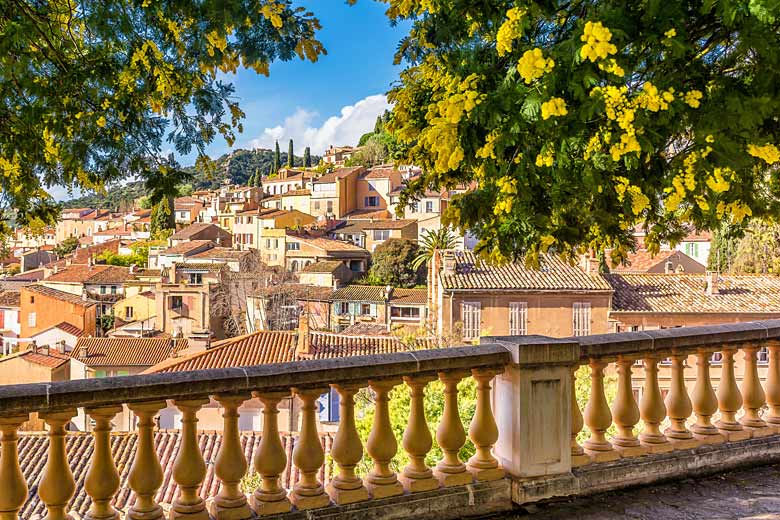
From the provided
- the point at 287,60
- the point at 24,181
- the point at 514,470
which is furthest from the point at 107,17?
the point at 514,470

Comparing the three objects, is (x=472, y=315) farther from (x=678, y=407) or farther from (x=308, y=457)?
(x=308, y=457)

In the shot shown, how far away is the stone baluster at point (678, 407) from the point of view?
493 cm

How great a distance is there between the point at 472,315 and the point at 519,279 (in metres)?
3.38

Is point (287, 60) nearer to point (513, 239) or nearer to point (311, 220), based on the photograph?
point (513, 239)

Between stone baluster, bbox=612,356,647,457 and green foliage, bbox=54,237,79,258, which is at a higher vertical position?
green foliage, bbox=54,237,79,258

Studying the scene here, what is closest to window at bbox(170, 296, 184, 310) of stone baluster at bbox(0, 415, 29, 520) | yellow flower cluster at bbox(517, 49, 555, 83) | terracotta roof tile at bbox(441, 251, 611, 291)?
terracotta roof tile at bbox(441, 251, 611, 291)

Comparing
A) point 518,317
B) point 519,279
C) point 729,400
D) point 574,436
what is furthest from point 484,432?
point 519,279

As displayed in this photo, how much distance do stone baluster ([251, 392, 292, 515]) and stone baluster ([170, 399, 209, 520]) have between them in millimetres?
291

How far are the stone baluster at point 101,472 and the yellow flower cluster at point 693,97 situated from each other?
123 inches

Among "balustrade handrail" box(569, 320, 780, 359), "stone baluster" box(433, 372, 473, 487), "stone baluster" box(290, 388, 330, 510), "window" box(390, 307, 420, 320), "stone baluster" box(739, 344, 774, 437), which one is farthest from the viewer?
"window" box(390, 307, 420, 320)

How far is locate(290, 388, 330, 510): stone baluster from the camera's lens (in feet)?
12.6

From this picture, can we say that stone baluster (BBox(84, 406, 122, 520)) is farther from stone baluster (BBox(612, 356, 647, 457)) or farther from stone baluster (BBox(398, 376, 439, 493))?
stone baluster (BBox(612, 356, 647, 457))

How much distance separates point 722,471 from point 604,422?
1.16 metres

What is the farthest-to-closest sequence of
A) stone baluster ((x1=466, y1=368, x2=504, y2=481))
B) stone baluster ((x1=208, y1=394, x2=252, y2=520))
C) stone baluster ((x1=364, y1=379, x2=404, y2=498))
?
1. stone baluster ((x1=466, y1=368, x2=504, y2=481))
2. stone baluster ((x1=364, y1=379, x2=404, y2=498))
3. stone baluster ((x1=208, y1=394, x2=252, y2=520))
